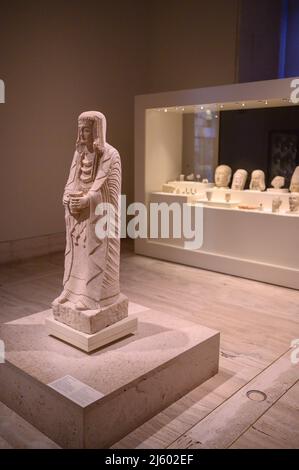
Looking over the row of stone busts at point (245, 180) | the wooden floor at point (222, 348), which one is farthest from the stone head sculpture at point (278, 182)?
the wooden floor at point (222, 348)

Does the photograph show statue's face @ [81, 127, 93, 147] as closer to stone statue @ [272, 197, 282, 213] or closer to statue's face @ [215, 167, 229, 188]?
stone statue @ [272, 197, 282, 213]

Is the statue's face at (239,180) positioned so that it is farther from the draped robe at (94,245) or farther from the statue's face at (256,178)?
the draped robe at (94,245)

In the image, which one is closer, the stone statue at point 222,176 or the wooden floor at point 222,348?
the wooden floor at point 222,348

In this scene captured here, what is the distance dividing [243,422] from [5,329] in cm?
196

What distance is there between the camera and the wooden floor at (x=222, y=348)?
2.92 m

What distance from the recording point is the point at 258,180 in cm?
698

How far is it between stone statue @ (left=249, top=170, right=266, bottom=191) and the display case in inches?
7.3

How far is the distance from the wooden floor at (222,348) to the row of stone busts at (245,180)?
1.53 metres

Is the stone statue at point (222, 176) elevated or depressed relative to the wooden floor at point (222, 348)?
elevated

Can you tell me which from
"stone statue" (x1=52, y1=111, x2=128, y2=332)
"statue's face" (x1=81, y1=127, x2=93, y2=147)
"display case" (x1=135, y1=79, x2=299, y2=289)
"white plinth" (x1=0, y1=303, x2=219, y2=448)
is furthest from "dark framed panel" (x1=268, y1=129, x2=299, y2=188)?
"statue's face" (x1=81, y1=127, x2=93, y2=147)

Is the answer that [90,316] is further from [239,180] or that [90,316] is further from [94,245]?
[239,180]

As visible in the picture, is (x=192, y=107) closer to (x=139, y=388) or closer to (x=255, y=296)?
(x=255, y=296)
